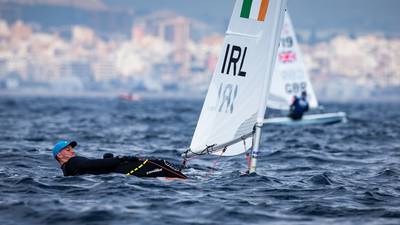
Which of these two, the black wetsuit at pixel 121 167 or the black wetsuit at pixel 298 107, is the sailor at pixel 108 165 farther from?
the black wetsuit at pixel 298 107

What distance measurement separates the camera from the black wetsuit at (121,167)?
13914mm

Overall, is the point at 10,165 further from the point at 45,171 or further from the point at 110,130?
the point at 110,130

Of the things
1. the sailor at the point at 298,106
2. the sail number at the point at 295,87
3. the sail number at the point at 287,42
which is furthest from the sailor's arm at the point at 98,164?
the sail number at the point at 287,42

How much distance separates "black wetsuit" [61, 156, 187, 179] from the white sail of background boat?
24.5 inches

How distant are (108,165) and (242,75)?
96.4 inches

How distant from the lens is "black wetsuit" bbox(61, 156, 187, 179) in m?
13.9

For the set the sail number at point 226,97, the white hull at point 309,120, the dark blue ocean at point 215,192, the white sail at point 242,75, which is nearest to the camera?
the dark blue ocean at point 215,192

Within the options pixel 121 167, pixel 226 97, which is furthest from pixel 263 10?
pixel 121 167

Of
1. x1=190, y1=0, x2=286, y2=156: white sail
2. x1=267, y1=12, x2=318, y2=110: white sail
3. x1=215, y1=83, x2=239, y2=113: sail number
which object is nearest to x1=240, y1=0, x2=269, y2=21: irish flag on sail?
x1=190, y1=0, x2=286, y2=156: white sail

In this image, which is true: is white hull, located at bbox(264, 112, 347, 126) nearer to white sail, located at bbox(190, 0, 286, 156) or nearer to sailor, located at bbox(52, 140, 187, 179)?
white sail, located at bbox(190, 0, 286, 156)

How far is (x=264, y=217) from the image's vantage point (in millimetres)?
11586

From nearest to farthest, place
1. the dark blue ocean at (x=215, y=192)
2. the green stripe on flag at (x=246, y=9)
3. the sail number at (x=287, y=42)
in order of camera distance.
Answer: the dark blue ocean at (x=215, y=192) < the green stripe on flag at (x=246, y=9) < the sail number at (x=287, y=42)

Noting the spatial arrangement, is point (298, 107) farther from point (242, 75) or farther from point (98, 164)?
point (98, 164)

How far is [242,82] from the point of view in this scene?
45.7 feet
